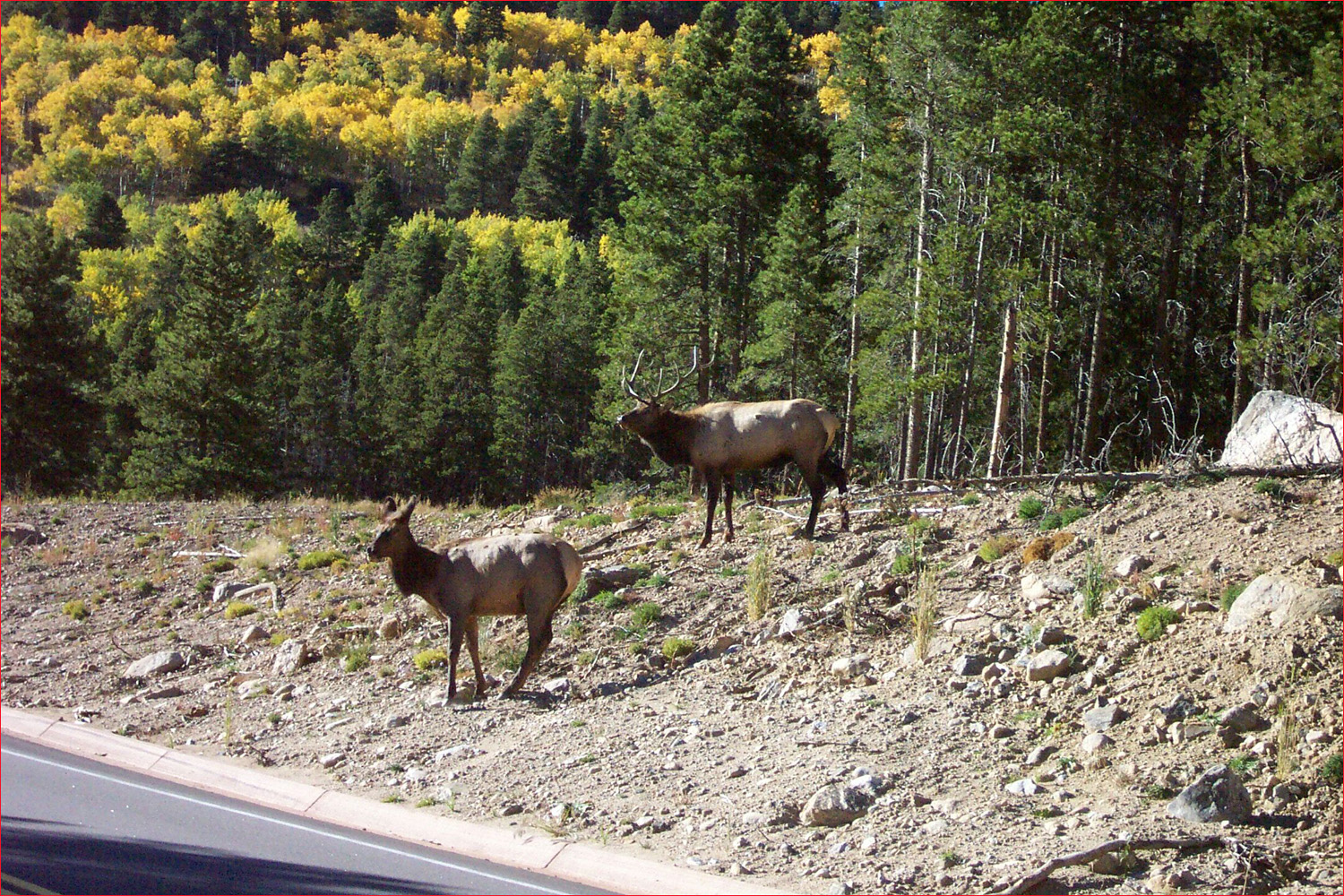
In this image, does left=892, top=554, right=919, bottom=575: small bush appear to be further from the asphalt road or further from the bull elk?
the asphalt road

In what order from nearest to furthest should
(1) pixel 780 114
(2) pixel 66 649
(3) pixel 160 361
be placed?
(2) pixel 66 649 → (1) pixel 780 114 → (3) pixel 160 361

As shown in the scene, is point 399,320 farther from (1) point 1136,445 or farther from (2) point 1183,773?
(2) point 1183,773

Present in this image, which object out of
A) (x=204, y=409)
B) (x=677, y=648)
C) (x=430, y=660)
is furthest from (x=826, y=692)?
(x=204, y=409)

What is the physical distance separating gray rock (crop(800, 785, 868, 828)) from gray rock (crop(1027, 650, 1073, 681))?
2343 millimetres

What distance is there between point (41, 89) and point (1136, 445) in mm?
196173

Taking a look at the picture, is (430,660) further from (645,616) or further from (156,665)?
(156,665)

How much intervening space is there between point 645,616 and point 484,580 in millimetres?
2025

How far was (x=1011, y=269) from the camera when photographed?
21.2 meters

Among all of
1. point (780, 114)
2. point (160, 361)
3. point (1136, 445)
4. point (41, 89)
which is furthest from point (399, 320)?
point (41, 89)

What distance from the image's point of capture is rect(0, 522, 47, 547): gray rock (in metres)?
20.5

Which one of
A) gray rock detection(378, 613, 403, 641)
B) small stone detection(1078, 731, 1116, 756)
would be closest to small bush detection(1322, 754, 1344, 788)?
small stone detection(1078, 731, 1116, 756)

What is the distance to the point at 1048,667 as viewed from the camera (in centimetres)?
1013

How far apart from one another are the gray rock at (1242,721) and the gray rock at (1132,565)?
2.60 meters

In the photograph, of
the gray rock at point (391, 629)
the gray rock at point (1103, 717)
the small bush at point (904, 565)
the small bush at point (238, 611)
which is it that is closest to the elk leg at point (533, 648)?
the gray rock at point (391, 629)
